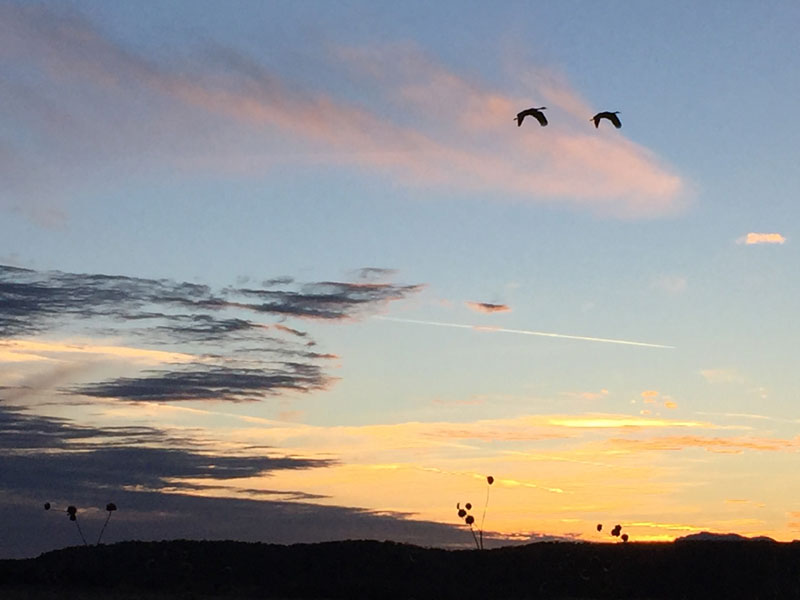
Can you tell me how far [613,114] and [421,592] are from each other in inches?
847

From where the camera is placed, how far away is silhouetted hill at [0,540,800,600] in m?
37.1

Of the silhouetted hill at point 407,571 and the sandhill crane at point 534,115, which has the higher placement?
the sandhill crane at point 534,115

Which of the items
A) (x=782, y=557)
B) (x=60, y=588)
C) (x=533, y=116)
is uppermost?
(x=533, y=116)

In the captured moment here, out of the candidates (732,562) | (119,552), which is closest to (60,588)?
(119,552)

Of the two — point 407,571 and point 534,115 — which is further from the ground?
point 534,115

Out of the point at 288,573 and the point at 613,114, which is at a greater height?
the point at 613,114

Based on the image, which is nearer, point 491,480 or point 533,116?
point 491,480

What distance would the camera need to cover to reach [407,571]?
125 ft

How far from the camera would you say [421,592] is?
36.7 metres

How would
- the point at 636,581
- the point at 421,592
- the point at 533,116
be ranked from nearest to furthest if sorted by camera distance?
the point at 421,592, the point at 636,581, the point at 533,116

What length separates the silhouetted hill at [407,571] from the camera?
122 feet

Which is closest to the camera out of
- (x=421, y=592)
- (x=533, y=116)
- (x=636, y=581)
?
(x=421, y=592)

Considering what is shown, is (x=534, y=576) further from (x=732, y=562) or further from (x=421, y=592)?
(x=732, y=562)

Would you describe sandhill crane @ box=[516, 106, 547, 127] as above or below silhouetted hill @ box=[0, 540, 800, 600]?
above
